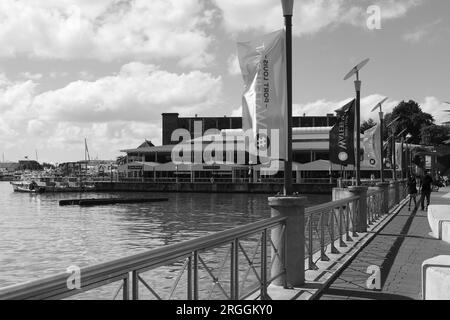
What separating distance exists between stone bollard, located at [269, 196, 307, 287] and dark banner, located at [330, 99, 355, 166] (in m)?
11.8

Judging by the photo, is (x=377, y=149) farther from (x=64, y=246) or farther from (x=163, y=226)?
(x=64, y=246)

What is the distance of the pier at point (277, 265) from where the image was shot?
13.2ft

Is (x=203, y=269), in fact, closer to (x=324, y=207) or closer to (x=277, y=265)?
(x=277, y=265)

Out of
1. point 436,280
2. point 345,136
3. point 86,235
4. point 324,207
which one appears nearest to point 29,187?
point 86,235

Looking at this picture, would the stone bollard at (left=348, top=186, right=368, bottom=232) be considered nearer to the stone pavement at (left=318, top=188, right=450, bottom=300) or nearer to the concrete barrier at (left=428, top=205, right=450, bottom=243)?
the stone pavement at (left=318, top=188, right=450, bottom=300)

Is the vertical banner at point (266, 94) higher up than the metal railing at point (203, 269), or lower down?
higher up

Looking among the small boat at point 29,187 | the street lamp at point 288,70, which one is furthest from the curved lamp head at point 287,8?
the small boat at point 29,187

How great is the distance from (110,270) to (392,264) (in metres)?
7.50

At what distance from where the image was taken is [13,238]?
2673 cm

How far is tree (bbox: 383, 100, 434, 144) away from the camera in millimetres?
99250

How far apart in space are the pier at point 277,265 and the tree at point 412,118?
89.7m

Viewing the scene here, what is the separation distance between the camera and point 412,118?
326 ft

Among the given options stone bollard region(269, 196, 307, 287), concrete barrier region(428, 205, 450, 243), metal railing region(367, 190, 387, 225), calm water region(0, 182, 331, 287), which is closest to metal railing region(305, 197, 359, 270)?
stone bollard region(269, 196, 307, 287)

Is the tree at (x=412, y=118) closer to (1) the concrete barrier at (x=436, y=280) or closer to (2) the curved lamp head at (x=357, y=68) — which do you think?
(2) the curved lamp head at (x=357, y=68)
